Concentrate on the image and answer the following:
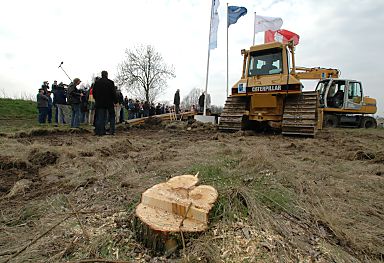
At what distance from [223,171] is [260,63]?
6239mm

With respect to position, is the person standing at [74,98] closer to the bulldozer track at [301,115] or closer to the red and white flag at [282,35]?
the bulldozer track at [301,115]

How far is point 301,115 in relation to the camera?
7316 mm

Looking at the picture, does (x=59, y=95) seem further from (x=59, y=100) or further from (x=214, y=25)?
(x=214, y=25)

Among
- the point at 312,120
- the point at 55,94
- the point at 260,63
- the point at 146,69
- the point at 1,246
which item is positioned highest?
the point at 146,69

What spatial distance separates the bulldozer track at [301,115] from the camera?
7152mm

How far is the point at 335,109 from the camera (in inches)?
575

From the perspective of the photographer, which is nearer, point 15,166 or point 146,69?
point 15,166

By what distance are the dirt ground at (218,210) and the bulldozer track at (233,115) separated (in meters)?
4.20

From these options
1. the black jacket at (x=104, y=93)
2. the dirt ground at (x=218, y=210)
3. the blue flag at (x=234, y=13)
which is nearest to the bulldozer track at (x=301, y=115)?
the dirt ground at (x=218, y=210)

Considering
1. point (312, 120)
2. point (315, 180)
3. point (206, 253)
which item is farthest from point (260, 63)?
point (206, 253)

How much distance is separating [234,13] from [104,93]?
10.5 meters

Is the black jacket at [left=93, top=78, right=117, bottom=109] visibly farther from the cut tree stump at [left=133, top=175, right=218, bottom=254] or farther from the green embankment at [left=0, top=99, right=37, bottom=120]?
the green embankment at [left=0, top=99, right=37, bottom=120]

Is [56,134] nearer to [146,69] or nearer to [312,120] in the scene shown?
[312,120]

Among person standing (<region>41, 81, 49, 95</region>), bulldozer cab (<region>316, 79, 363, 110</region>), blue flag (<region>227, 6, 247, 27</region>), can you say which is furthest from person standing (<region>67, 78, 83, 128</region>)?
bulldozer cab (<region>316, 79, 363, 110</region>)
